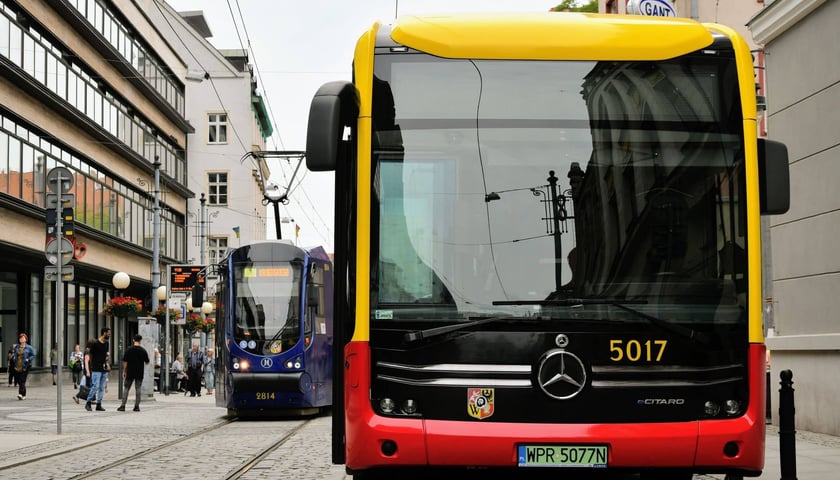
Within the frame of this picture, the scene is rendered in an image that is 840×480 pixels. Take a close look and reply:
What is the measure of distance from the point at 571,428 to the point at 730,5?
23413 millimetres

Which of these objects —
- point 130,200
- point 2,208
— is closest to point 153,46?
point 130,200

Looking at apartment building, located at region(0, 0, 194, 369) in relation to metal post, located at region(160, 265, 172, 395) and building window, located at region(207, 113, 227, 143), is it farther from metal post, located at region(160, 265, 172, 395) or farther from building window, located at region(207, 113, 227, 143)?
building window, located at region(207, 113, 227, 143)

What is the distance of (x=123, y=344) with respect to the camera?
54.6 meters

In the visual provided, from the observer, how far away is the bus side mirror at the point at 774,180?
7770mm

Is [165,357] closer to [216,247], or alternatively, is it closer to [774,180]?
[774,180]

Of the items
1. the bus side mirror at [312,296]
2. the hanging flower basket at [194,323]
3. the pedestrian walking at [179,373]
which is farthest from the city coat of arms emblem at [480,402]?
the hanging flower basket at [194,323]

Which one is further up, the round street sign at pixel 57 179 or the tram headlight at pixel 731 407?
the round street sign at pixel 57 179

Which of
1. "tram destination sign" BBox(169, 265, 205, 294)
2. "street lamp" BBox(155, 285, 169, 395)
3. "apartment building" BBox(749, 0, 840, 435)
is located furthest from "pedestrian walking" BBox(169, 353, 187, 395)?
"apartment building" BBox(749, 0, 840, 435)

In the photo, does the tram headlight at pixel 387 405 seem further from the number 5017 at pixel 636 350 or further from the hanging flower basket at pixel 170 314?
the hanging flower basket at pixel 170 314

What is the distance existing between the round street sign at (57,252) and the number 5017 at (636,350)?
1208cm

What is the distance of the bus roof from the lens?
7840mm

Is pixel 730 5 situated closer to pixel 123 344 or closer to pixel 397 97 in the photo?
pixel 397 97

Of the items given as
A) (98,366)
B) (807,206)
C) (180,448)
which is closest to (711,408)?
(180,448)

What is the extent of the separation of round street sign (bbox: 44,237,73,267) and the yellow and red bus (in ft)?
35.7
